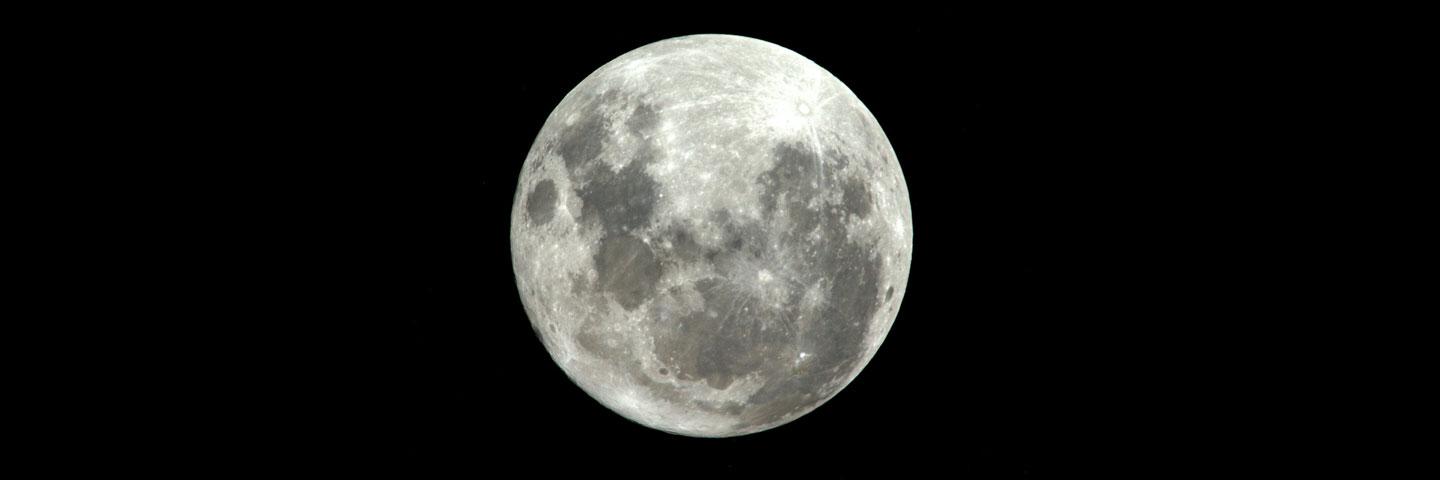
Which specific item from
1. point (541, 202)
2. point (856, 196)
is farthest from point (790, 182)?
point (541, 202)

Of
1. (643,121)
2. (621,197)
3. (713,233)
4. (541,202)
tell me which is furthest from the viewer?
(541,202)

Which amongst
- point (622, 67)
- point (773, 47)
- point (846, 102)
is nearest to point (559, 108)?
point (622, 67)

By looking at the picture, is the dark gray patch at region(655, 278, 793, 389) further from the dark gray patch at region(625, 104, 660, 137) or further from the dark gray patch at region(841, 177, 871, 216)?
the dark gray patch at region(625, 104, 660, 137)

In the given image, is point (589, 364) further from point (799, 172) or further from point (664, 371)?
point (799, 172)

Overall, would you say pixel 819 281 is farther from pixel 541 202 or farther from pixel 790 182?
pixel 541 202

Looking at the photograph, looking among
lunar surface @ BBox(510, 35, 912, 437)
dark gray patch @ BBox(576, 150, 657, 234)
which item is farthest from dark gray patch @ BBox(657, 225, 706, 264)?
dark gray patch @ BBox(576, 150, 657, 234)

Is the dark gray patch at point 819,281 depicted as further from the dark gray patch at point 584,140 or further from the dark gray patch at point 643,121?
the dark gray patch at point 584,140

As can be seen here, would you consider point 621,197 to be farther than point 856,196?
No
